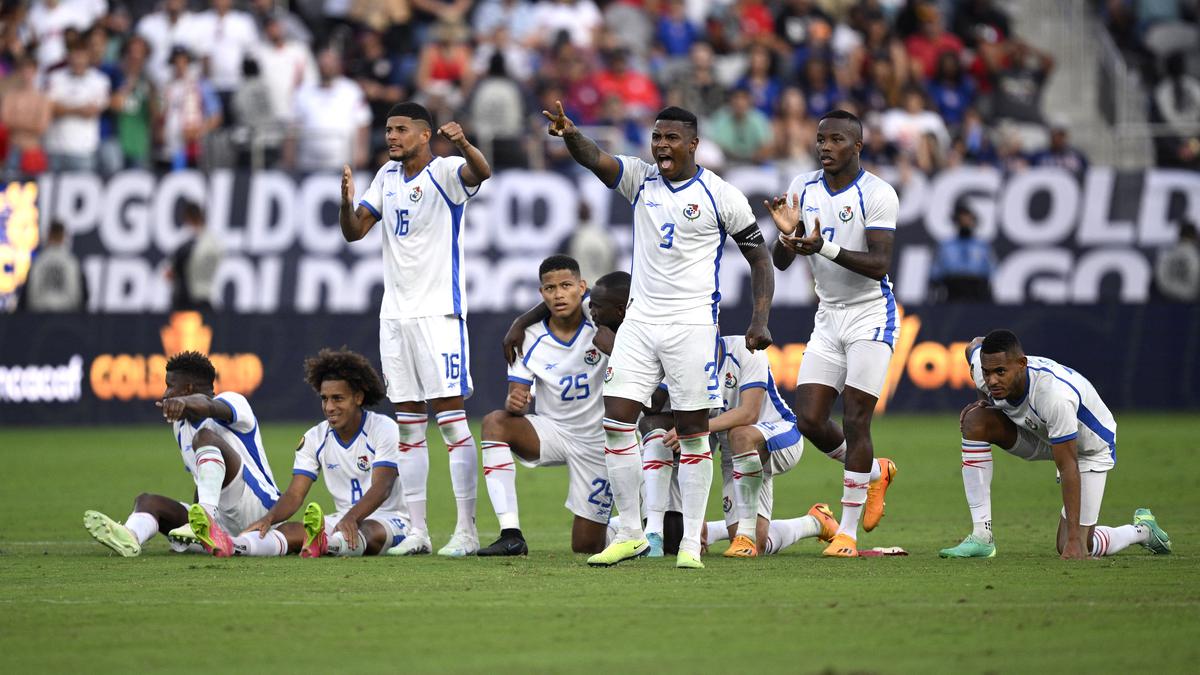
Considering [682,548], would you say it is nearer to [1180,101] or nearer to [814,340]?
[814,340]

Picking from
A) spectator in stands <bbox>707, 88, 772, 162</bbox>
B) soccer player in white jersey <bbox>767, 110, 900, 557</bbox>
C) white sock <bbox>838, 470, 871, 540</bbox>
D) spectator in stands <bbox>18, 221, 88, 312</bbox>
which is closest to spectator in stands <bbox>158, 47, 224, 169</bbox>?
spectator in stands <bbox>18, 221, 88, 312</bbox>

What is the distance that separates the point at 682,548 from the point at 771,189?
13987 millimetres

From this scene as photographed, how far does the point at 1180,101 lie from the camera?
26547 millimetres

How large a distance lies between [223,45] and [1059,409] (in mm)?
16756

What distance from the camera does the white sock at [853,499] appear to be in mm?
10406

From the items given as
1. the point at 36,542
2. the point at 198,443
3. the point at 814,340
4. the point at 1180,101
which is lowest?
the point at 36,542

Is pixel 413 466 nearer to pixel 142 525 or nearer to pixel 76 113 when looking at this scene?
pixel 142 525

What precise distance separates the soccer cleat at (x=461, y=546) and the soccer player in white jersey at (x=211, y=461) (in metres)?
1.28

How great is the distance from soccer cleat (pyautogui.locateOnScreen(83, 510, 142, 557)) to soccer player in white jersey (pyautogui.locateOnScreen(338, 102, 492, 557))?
1656mm

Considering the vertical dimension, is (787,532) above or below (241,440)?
below

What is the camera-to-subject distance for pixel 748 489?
415 inches

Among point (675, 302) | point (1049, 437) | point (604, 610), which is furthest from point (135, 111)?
point (604, 610)

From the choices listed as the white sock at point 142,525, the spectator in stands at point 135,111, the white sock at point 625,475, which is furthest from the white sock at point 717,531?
the spectator in stands at point 135,111

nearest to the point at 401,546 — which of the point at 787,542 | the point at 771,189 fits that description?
the point at 787,542
